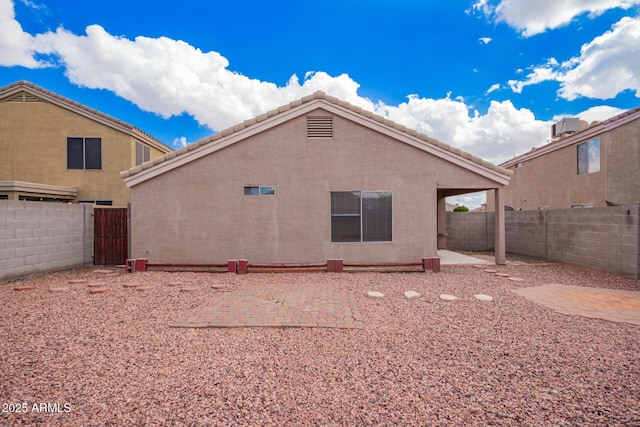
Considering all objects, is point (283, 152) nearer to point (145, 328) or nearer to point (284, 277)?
point (284, 277)

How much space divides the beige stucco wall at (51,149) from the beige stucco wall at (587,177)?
21.2 m

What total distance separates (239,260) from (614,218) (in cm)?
1031

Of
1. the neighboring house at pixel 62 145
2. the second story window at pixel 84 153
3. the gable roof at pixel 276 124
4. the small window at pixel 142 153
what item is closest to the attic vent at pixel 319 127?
the gable roof at pixel 276 124

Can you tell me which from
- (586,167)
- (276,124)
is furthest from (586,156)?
(276,124)

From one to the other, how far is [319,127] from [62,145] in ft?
39.9

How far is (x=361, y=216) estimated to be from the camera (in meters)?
8.50

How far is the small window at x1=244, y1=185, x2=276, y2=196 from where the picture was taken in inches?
333

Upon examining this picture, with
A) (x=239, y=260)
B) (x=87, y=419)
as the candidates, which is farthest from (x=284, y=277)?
(x=87, y=419)

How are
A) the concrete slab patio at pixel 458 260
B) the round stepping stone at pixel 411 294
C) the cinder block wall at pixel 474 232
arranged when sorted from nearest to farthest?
the round stepping stone at pixel 411 294 → the concrete slab patio at pixel 458 260 → the cinder block wall at pixel 474 232

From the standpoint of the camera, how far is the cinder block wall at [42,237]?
727cm

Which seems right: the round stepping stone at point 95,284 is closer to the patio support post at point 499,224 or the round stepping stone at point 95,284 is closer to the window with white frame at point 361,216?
the window with white frame at point 361,216

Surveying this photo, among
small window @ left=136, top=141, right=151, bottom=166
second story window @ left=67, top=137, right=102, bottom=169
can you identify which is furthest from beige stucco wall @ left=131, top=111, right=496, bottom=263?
second story window @ left=67, top=137, right=102, bottom=169

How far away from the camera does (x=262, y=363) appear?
328 cm

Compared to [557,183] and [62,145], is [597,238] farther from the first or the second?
[62,145]
